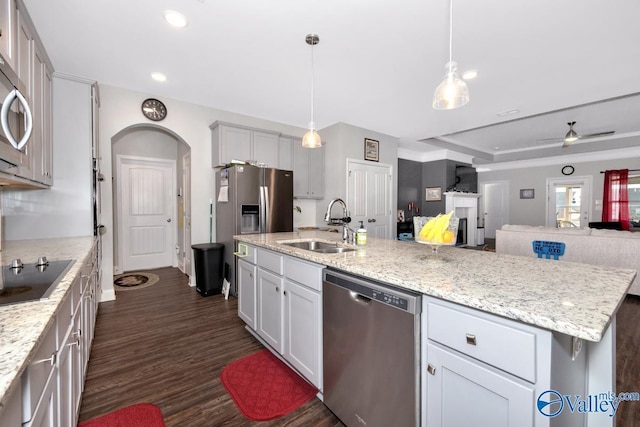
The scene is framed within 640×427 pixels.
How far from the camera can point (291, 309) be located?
73.0 inches

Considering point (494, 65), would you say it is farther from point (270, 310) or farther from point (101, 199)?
point (101, 199)

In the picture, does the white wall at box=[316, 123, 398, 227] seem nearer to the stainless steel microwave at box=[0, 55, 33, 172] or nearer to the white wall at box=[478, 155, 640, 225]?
the stainless steel microwave at box=[0, 55, 33, 172]

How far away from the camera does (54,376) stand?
0.95 meters

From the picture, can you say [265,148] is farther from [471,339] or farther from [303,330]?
[471,339]

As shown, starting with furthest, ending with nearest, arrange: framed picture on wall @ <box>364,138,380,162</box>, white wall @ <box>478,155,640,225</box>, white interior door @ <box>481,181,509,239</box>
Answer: white interior door @ <box>481,181,509,239</box>
white wall @ <box>478,155,640,225</box>
framed picture on wall @ <box>364,138,380,162</box>

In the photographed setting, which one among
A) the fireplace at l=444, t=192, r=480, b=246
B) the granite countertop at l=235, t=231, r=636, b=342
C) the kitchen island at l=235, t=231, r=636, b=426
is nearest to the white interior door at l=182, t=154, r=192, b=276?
the granite countertop at l=235, t=231, r=636, b=342

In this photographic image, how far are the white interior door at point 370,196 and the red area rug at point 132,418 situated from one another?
3.74 meters

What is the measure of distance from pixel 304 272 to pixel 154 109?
3332mm

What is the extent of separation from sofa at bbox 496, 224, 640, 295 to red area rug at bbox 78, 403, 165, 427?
3954 mm

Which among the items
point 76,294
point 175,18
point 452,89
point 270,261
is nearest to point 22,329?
point 76,294

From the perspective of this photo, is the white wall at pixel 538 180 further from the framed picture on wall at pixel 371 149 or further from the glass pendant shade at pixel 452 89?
the glass pendant shade at pixel 452 89

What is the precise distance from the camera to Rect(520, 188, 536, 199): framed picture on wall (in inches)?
304

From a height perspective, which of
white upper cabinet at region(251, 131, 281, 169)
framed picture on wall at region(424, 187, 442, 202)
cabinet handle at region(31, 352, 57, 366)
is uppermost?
white upper cabinet at region(251, 131, 281, 169)

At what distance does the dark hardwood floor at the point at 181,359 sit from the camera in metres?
1.58
